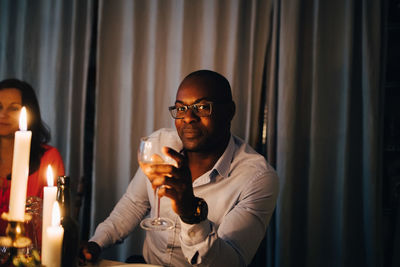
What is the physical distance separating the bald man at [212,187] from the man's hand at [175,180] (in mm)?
250

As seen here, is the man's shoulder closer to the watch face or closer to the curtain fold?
the watch face

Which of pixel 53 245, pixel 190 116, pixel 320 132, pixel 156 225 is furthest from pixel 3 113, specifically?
pixel 320 132

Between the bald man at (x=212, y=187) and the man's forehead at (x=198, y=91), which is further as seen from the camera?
the man's forehead at (x=198, y=91)

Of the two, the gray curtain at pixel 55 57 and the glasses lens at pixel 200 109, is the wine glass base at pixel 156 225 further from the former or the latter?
the gray curtain at pixel 55 57

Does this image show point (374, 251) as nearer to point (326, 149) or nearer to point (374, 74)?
point (326, 149)

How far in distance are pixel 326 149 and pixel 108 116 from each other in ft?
5.29

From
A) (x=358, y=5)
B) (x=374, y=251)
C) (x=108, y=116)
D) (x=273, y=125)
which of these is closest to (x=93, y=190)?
(x=108, y=116)

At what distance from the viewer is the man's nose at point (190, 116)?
1416mm

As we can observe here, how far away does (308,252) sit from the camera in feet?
6.79

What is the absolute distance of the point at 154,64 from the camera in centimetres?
233

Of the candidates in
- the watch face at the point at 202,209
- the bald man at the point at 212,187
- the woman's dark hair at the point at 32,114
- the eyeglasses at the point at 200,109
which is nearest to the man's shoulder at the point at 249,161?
the bald man at the point at 212,187

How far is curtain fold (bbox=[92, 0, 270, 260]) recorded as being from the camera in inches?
85.4

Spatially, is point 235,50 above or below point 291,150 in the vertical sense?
above

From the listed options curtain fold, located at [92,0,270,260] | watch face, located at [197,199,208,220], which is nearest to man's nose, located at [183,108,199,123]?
watch face, located at [197,199,208,220]
